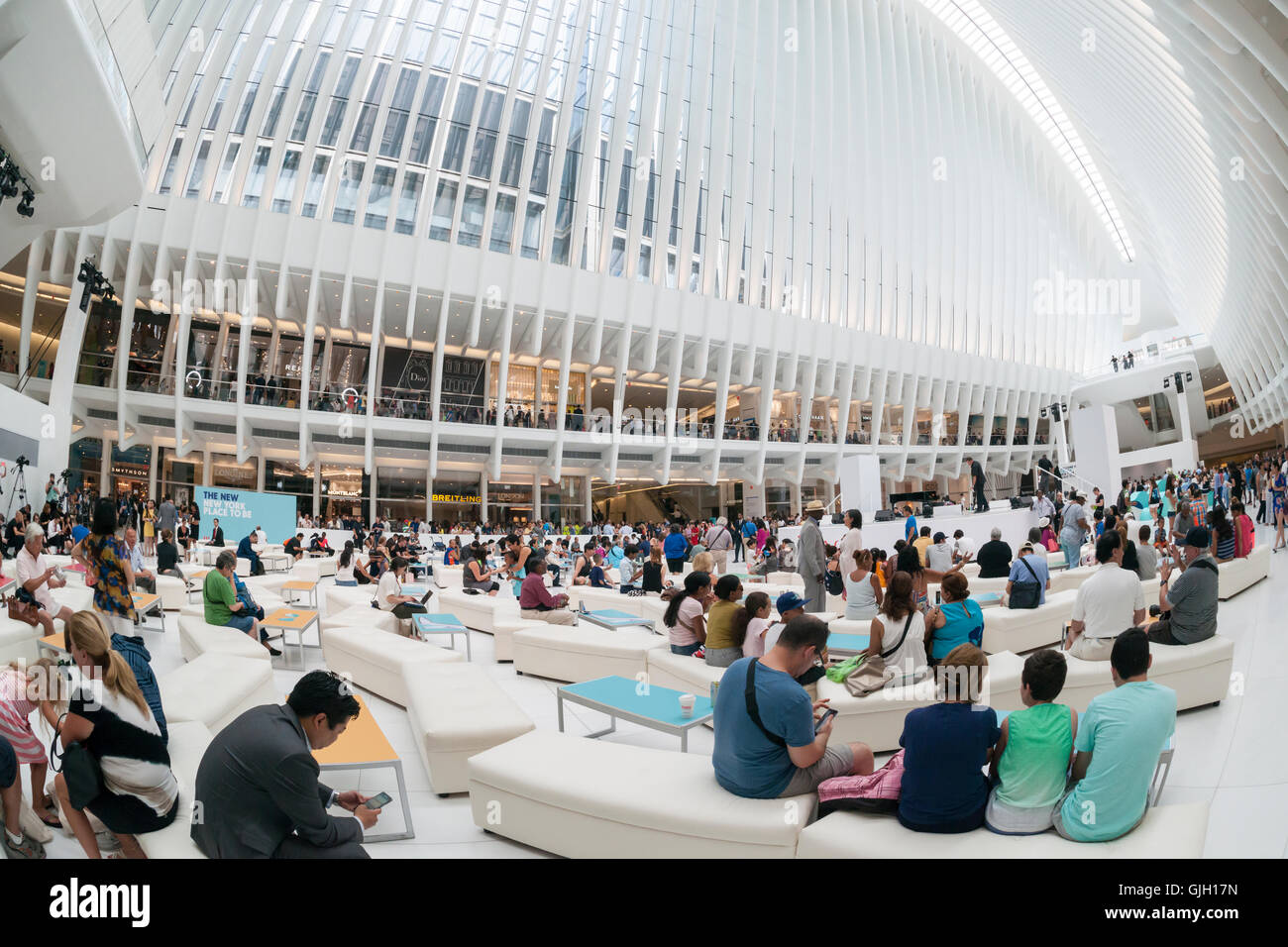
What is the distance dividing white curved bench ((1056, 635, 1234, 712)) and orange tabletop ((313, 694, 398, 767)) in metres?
4.37

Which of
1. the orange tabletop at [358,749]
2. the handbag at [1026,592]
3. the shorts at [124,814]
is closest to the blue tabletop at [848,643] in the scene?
the handbag at [1026,592]

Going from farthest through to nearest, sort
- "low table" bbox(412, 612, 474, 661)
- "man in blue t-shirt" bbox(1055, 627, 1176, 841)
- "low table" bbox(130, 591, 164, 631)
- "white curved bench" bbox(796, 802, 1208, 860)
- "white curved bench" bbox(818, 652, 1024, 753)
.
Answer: "low table" bbox(130, 591, 164, 631) < "low table" bbox(412, 612, 474, 661) < "white curved bench" bbox(818, 652, 1024, 753) < "man in blue t-shirt" bbox(1055, 627, 1176, 841) < "white curved bench" bbox(796, 802, 1208, 860)

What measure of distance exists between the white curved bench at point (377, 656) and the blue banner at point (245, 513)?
11621 millimetres

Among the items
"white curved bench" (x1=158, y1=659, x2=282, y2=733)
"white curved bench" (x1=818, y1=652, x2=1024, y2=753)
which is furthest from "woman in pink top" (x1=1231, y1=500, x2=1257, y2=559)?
"white curved bench" (x1=158, y1=659, x2=282, y2=733)

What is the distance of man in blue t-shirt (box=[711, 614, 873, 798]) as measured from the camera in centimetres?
314

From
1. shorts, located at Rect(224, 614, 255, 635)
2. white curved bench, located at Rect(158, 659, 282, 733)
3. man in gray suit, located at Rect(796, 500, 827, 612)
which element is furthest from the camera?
man in gray suit, located at Rect(796, 500, 827, 612)

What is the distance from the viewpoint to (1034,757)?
290 centimetres

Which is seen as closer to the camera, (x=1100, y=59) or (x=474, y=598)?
(x=474, y=598)

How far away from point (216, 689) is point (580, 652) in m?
3.06

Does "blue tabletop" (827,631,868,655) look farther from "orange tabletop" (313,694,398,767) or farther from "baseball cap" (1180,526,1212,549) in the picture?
"orange tabletop" (313,694,398,767)
